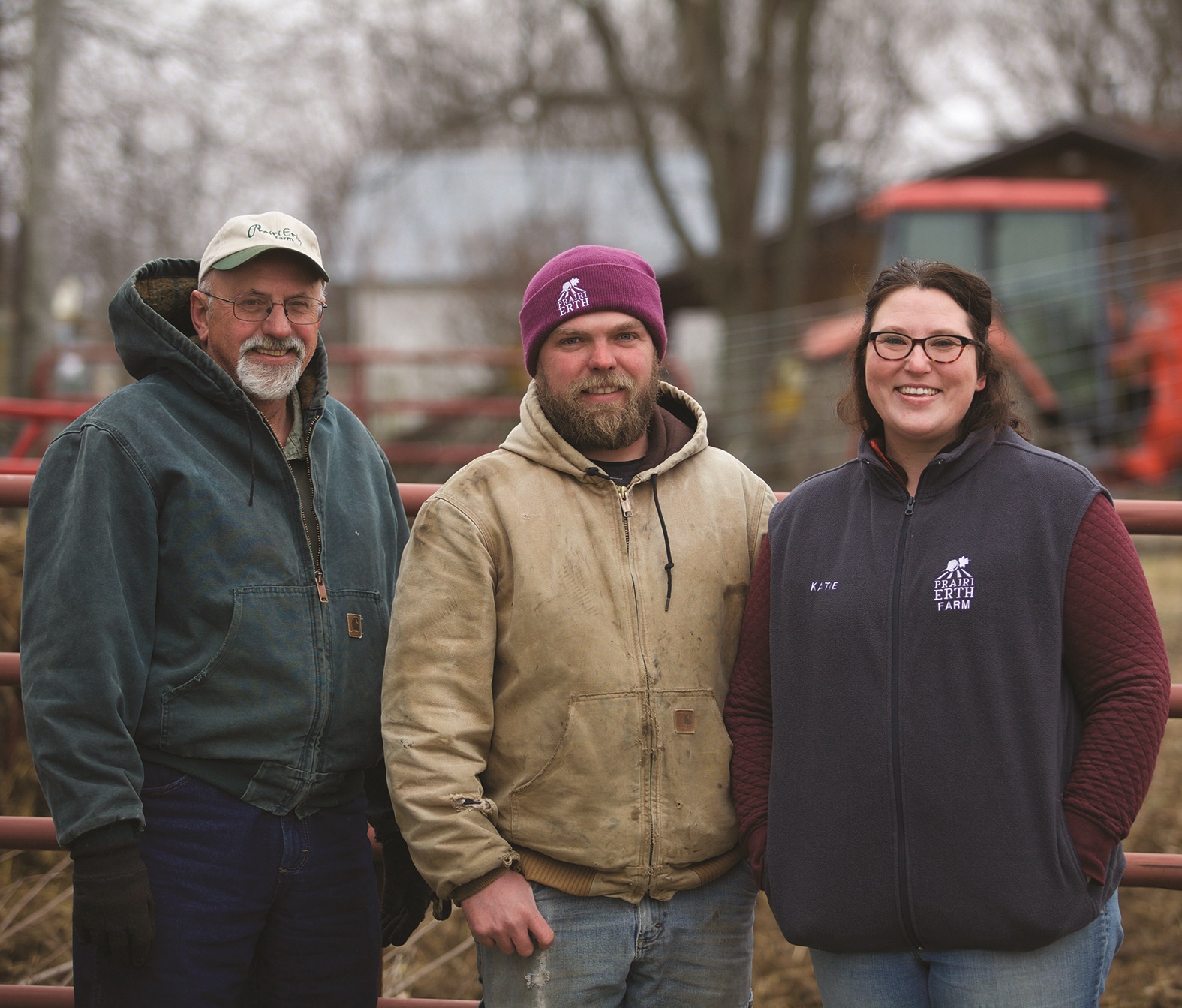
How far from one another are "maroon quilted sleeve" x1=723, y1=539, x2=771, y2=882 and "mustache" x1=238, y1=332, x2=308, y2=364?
1.04 meters

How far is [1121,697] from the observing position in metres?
1.93

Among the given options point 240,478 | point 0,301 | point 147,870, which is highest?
point 0,301

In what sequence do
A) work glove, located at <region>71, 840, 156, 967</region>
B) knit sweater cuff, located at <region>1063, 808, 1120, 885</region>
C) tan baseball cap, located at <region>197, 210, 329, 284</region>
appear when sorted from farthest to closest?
tan baseball cap, located at <region>197, 210, 329, 284</region>
work glove, located at <region>71, 840, 156, 967</region>
knit sweater cuff, located at <region>1063, 808, 1120, 885</region>

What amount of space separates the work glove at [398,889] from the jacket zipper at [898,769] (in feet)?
3.33

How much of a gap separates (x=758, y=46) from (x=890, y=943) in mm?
16443

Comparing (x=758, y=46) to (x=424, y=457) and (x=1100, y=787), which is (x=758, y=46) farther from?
(x=1100, y=787)

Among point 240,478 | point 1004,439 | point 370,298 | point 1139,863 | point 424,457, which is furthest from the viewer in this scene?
point 370,298

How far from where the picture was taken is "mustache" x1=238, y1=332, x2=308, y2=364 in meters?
2.41

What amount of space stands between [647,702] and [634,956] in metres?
0.47

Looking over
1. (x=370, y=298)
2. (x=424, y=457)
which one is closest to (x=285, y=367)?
(x=424, y=457)

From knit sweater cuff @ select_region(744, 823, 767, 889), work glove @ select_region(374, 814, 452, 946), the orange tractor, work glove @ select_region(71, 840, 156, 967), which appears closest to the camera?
work glove @ select_region(71, 840, 156, 967)

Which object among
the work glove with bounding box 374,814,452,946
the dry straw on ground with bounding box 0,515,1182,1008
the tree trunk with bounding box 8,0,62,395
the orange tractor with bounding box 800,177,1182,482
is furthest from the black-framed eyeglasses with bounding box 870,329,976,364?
the orange tractor with bounding box 800,177,1182,482

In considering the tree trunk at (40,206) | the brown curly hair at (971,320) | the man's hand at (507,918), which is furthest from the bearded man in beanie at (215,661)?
the tree trunk at (40,206)

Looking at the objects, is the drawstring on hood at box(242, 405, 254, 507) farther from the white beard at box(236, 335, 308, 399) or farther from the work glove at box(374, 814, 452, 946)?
the work glove at box(374, 814, 452, 946)
